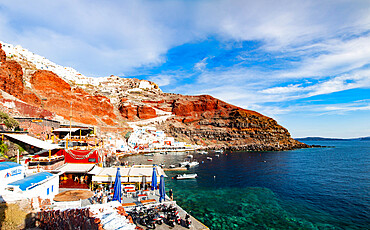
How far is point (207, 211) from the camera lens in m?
20.6

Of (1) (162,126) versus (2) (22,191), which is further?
(1) (162,126)

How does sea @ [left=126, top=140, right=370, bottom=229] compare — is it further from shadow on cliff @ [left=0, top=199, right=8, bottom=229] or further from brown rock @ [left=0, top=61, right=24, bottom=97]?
brown rock @ [left=0, top=61, right=24, bottom=97]

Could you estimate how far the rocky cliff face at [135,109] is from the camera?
208ft

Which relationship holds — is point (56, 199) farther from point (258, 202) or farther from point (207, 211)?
point (258, 202)

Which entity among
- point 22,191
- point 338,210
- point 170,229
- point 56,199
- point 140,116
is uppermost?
point 140,116

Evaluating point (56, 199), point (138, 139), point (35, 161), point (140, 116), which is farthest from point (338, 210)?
point (140, 116)

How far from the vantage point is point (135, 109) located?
125m

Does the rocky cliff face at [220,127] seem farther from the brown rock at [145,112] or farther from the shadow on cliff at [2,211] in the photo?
the shadow on cliff at [2,211]

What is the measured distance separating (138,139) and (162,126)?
108 feet

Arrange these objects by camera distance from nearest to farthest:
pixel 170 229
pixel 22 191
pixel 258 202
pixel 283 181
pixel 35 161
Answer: pixel 22 191
pixel 170 229
pixel 35 161
pixel 258 202
pixel 283 181

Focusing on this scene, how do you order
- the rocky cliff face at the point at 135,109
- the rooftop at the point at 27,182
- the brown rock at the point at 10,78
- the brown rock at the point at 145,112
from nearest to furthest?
1. the rooftop at the point at 27,182
2. the brown rock at the point at 10,78
3. the rocky cliff face at the point at 135,109
4. the brown rock at the point at 145,112

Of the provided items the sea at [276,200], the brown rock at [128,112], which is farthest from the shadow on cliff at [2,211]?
the brown rock at [128,112]

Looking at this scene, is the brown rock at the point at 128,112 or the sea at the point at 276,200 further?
the brown rock at the point at 128,112

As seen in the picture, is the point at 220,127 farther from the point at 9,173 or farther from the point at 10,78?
the point at 9,173
